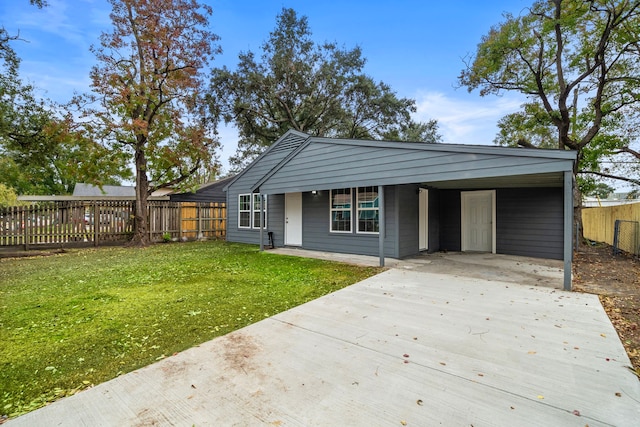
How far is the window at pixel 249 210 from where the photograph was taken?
38.3 ft

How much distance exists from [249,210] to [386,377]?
10.4 m

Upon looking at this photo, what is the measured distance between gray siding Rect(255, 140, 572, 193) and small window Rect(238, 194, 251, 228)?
255cm

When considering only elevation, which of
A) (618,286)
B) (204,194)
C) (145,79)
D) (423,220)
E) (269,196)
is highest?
(145,79)

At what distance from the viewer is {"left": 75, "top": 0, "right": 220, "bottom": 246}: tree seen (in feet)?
35.1

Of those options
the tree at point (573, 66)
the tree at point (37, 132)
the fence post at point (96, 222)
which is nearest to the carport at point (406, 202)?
the tree at point (573, 66)

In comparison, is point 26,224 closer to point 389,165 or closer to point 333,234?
point 333,234

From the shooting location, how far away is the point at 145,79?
11.0m

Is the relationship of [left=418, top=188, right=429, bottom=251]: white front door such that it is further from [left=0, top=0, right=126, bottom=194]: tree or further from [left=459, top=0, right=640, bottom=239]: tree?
[left=0, top=0, right=126, bottom=194]: tree

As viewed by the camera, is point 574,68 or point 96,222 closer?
point 96,222

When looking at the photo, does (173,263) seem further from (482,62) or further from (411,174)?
(482,62)

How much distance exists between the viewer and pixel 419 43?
12.0 meters

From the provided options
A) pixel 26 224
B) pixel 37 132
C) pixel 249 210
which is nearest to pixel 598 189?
pixel 249 210

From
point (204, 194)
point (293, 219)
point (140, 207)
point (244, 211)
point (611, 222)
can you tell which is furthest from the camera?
point (204, 194)

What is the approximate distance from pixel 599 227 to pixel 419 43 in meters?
11.7
